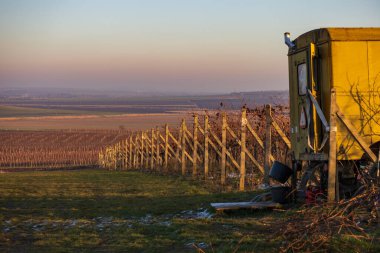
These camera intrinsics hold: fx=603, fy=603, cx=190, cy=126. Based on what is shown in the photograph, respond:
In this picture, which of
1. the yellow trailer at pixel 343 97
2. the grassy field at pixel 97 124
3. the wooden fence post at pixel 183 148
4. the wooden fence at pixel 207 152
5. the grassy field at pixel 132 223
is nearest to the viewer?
the grassy field at pixel 132 223

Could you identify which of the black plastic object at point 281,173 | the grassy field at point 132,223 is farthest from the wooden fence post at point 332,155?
the black plastic object at point 281,173

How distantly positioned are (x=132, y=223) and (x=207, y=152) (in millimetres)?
9088

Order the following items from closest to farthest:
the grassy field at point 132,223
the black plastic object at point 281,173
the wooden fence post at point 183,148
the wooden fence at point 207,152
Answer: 1. the grassy field at point 132,223
2. the black plastic object at point 281,173
3. the wooden fence at point 207,152
4. the wooden fence post at point 183,148

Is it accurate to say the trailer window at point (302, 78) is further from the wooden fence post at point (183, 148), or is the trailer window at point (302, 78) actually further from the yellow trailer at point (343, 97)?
the wooden fence post at point (183, 148)

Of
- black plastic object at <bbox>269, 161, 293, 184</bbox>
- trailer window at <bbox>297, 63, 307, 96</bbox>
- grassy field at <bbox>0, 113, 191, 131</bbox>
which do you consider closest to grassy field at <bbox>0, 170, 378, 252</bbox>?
black plastic object at <bbox>269, 161, 293, 184</bbox>

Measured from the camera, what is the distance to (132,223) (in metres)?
10.4

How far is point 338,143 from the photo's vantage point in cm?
1020

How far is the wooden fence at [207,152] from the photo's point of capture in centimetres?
1527

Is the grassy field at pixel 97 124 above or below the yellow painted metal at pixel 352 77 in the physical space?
below

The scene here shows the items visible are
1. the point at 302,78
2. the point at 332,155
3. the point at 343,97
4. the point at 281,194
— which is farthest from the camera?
the point at 302,78

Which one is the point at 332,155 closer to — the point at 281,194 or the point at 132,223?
the point at 281,194

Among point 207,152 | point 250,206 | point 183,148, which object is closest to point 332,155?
point 250,206

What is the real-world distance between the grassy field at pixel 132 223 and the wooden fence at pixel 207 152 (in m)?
1.33

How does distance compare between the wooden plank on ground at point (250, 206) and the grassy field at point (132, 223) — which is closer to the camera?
the grassy field at point (132, 223)
